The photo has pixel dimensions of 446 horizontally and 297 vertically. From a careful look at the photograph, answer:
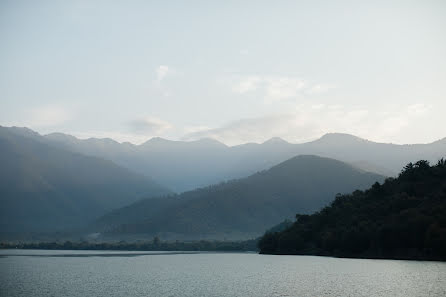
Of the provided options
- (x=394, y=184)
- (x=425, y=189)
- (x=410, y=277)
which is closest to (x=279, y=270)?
(x=410, y=277)

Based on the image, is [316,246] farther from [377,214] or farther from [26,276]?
[26,276]

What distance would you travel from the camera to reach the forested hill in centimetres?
13601

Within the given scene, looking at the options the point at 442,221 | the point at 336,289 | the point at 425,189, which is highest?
the point at 425,189

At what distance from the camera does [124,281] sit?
4028 inches

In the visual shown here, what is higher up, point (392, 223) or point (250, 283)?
point (392, 223)

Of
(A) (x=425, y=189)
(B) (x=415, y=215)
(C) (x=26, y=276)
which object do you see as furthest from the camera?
(A) (x=425, y=189)

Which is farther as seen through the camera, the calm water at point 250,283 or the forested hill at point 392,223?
the forested hill at point 392,223

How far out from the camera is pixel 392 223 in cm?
14812

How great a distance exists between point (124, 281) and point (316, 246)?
339ft

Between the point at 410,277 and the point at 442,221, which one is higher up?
the point at 442,221

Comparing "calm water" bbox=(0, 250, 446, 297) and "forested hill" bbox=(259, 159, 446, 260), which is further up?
"forested hill" bbox=(259, 159, 446, 260)

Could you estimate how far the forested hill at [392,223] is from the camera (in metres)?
136

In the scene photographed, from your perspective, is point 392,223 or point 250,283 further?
point 392,223

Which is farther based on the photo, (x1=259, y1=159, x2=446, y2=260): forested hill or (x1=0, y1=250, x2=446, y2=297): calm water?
(x1=259, y1=159, x2=446, y2=260): forested hill
